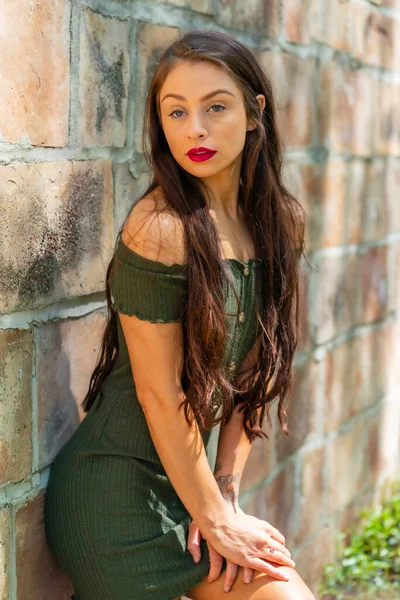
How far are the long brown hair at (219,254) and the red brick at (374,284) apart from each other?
161 centimetres

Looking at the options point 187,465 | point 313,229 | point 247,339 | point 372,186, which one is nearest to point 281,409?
point 247,339

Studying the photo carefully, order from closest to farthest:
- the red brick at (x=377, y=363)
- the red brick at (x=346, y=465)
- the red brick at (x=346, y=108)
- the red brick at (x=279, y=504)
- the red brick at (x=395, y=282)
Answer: the red brick at (x=279, y=504) < the red brick at (x=346, y=108) < the red brick at (x=346, y=465) < the red brick at (x=377, y=363) < the red brick at (x=395, y=282)

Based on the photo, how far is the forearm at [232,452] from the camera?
2092 mm

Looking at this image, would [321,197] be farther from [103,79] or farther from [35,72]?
[35,72]

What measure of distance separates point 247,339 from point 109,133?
579 millimetres

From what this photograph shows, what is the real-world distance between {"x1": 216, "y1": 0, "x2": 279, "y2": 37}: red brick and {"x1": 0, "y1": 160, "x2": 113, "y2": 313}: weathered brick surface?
0.71 meters

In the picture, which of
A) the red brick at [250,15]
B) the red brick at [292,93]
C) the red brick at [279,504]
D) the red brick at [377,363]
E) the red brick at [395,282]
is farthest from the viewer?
the red brick at [395,282]

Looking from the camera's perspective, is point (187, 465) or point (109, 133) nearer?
point (187, 465)

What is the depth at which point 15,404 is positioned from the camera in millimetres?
1842

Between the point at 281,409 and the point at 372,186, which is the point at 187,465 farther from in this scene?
Result: the point at 372,186

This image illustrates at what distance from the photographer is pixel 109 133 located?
6.97ft

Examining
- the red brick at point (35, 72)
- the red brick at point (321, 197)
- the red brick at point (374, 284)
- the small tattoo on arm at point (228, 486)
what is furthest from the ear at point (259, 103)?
the red brick at point (374, 284)

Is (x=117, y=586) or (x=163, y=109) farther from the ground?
(x=163, y=109)

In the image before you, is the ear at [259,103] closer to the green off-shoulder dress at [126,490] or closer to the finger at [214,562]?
the green off-shoulder dress at [126,490]
